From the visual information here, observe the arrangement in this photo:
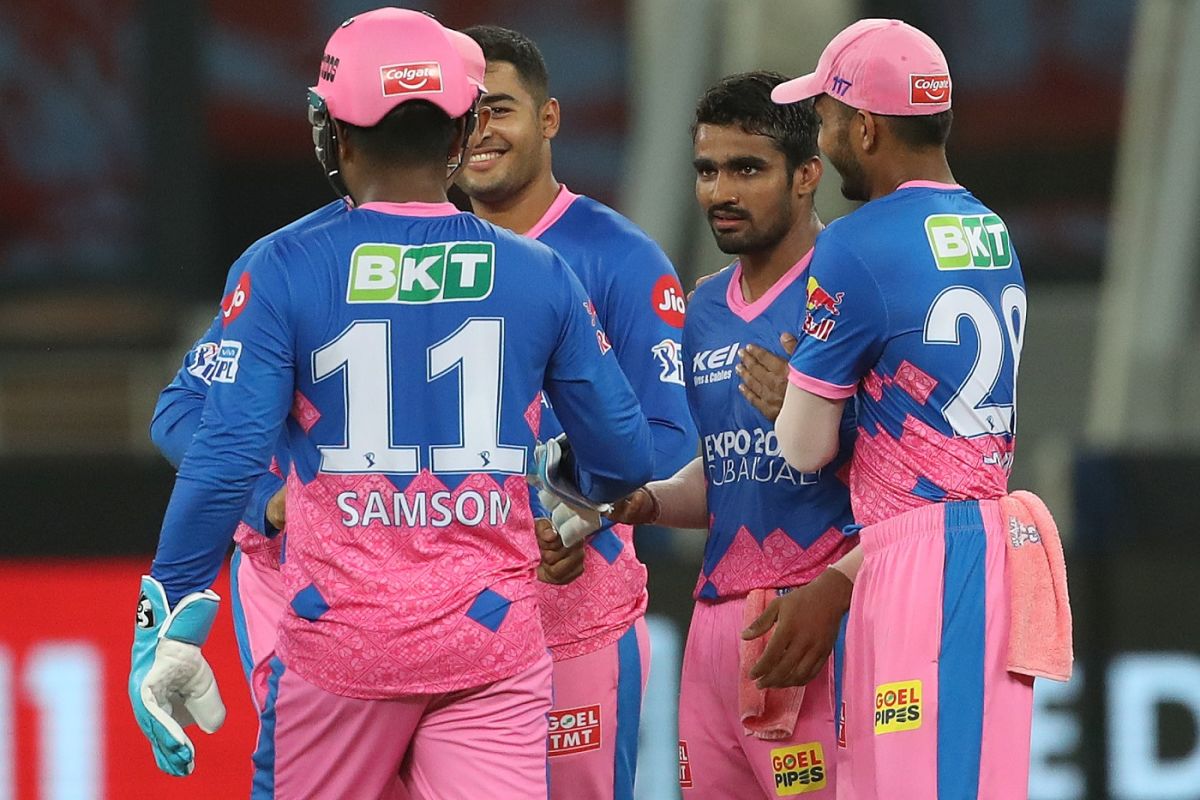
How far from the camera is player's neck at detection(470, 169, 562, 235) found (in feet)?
16.2

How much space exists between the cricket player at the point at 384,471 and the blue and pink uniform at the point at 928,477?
67 cm

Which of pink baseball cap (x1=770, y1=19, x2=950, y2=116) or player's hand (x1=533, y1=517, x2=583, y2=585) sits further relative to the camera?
player's hand (x1=533, y1=517, x2=583, y2=585)

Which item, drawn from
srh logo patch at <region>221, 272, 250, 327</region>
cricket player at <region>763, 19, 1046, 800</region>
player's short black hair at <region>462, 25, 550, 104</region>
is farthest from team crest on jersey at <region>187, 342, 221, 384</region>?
cricket player at <region>763, 19, 1046, 800</region>

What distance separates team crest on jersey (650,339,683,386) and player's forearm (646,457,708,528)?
8.2 inches

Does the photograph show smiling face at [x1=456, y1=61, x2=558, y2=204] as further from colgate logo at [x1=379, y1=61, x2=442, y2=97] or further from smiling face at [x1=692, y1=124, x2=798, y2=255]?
colgate logo at [x1=379, y1=61, x2=442, y2=97]

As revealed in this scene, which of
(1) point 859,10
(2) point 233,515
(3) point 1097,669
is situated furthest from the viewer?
(1) point 859,10

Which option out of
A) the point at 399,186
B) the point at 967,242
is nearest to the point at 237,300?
the point at 399,186

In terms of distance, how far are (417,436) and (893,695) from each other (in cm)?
112

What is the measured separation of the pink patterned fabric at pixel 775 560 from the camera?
4.53 m

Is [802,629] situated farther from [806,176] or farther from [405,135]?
[405,135]

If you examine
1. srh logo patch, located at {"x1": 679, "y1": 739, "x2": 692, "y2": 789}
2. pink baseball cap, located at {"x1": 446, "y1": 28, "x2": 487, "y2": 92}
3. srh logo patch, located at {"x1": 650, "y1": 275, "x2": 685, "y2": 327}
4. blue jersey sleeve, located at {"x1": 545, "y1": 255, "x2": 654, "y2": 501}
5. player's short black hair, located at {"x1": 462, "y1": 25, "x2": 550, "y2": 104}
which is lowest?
→ srh logo patch, located at {"x1": 679, "y1": 739, "x2": 692, "y2": 789}

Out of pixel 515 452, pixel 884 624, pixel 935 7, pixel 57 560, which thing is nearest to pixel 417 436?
pixel 515 452

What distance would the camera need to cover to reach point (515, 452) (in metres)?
3.74

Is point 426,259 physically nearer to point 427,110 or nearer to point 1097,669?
point 427,110
